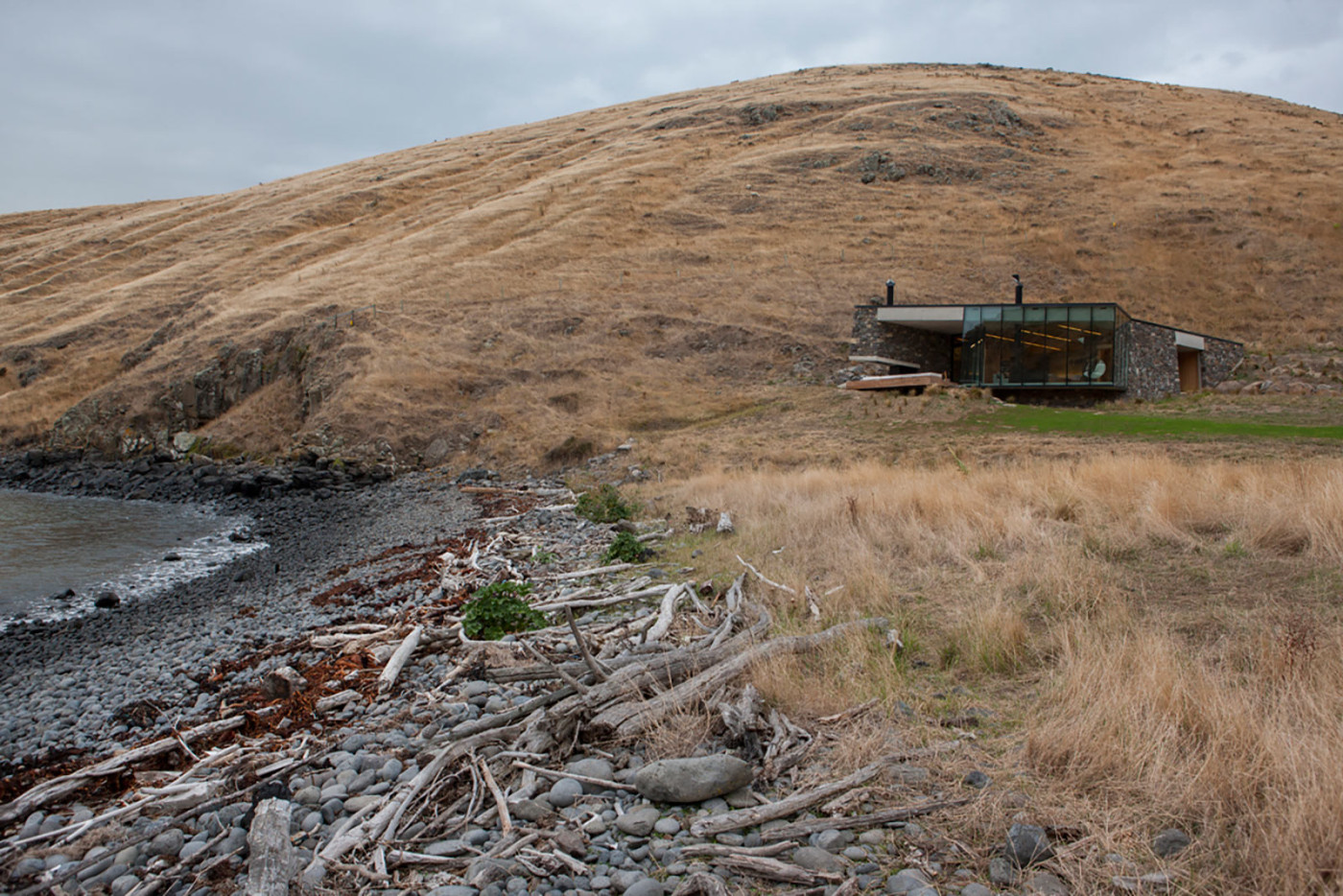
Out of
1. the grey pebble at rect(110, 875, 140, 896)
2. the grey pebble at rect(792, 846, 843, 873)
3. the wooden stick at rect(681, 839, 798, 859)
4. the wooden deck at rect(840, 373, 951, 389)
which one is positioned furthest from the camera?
the wooden deck at rect(840, 373, 951, 389)

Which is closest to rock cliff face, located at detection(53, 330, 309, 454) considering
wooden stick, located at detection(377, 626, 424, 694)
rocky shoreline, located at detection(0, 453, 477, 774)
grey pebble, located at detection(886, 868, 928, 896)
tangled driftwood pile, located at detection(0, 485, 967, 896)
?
rocky shoreline, located at detection(0, 453, 477, 774)

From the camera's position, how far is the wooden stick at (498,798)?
13.6 feet

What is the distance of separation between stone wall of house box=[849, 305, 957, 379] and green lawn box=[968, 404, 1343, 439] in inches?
389

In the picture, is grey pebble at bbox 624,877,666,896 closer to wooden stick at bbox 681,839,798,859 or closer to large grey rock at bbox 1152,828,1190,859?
wooden stick at bbox 681,839,798,859

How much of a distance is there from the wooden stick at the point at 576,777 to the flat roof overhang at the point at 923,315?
33131 millimetres

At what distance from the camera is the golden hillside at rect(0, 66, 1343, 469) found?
33719 millimetres

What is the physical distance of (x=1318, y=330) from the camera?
1620 inches

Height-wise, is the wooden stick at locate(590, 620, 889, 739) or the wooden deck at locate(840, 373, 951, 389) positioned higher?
the wooden deck at locate(840, 373, 951, 389)

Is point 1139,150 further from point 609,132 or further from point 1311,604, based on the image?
point 1311,604

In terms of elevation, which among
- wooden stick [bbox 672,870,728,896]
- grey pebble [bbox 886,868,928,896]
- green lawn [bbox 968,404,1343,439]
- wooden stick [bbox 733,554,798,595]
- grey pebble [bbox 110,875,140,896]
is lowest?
grey pebble [bbox 110,875,140,896]

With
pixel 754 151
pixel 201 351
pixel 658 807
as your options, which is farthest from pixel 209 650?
pixel 754 151

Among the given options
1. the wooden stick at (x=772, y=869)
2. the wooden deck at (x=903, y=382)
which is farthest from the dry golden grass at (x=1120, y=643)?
the wooden deck at (x=903, y=382)

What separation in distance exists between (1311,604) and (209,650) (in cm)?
1188

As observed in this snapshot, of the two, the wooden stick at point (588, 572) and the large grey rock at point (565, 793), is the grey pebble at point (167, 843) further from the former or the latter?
the wooden stick at point (588, 572)
